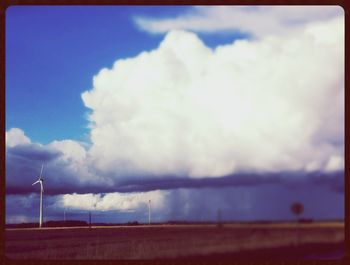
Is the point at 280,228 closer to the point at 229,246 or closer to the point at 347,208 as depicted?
the point at 229,246

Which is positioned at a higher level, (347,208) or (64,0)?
(64,0)

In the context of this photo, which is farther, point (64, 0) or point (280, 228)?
point (280, 228)

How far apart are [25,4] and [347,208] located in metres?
20.2

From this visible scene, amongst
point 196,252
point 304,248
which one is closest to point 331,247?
point 304,248

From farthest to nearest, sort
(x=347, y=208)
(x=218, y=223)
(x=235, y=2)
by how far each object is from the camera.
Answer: (x=218, y=223)
(x=347, y=208)
(x=235, y=2)

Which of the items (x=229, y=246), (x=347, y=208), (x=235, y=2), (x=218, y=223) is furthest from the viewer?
(x=218, y=223)

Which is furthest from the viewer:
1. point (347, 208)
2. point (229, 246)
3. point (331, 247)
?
point (229, 246)

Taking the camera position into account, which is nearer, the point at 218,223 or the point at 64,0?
the point at 64,0

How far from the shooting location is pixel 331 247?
96.3 feet

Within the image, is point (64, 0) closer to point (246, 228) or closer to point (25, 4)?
point (25, 4)

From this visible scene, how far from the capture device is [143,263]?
23109 mm

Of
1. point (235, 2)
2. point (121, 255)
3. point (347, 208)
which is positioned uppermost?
point (235, 2)

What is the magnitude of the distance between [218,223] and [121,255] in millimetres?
9880

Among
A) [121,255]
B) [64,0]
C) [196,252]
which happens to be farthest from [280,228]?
[64,0]
